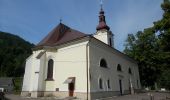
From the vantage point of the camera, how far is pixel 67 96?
2231 cm

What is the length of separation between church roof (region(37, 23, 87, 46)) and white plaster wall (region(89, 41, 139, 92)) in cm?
329

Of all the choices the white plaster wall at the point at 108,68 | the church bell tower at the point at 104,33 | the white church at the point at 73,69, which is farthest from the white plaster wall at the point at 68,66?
the church bell tower at the point at 104,33

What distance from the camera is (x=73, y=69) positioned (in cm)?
2297

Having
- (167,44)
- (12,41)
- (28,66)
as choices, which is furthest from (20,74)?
(167,44)

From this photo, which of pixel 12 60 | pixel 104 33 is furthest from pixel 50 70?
pixel 12 60

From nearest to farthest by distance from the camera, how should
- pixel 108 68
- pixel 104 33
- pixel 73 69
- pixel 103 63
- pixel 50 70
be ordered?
1. pixel 73 69
2. pixel 50 70
3. pixel 103 63
4. pixel 108 68
5. pixel 104 33

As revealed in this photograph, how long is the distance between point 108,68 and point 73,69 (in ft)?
17.7

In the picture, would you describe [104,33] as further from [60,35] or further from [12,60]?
[12,60]

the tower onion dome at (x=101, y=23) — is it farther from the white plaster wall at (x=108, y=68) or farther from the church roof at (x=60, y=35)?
the church roof at (x=60, y=35)

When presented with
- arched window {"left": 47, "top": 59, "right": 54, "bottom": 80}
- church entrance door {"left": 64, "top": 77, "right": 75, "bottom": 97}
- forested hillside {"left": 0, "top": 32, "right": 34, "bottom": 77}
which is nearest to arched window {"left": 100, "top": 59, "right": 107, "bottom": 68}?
church entrance door {"left": 64, "top": 77, "right": 75, "bottom": 97}

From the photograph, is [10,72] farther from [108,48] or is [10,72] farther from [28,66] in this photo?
[108,48]

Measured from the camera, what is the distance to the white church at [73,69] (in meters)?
21.9

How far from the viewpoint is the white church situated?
2188cm

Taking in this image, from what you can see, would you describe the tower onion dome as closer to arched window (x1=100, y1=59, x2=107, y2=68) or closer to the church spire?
the church spire
